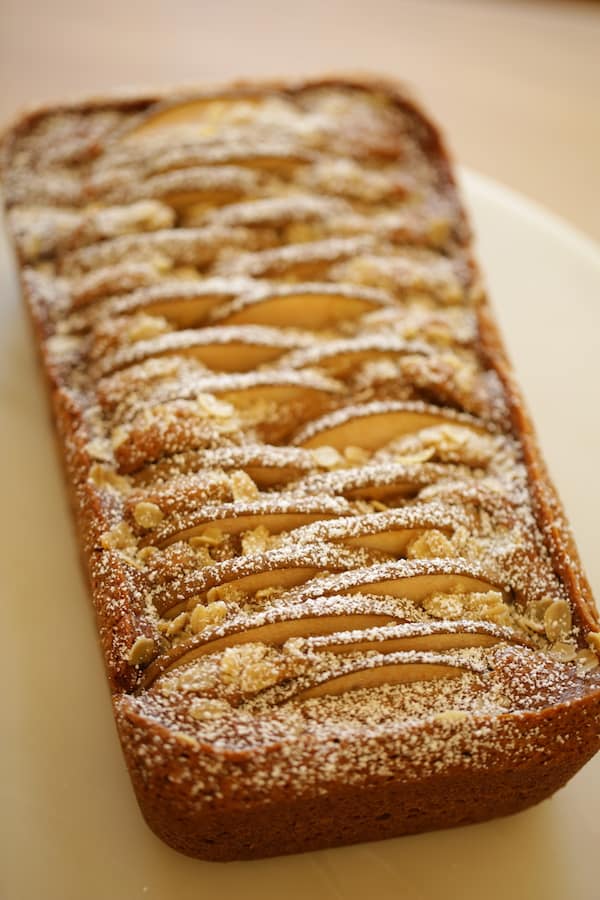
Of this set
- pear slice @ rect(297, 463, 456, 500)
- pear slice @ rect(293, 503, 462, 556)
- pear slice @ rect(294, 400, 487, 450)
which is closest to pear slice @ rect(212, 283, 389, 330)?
pear slice @ rect(294, 400, 487, 450)

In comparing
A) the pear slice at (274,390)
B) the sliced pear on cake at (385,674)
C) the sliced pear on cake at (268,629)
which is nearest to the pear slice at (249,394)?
the pear slice at (274,390)

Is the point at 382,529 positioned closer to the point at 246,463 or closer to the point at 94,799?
the point at 246,463

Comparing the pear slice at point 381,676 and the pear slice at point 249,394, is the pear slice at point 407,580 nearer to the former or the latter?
the pear slice at point 381,676

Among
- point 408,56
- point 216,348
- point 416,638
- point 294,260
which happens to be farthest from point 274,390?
point 408,56

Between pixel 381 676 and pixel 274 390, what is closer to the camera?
pixel 381 676

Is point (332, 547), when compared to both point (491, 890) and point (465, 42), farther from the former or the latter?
point (465, 42)

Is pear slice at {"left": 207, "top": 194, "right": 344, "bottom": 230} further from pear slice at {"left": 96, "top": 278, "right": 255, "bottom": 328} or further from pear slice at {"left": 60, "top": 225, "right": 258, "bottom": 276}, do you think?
pear slice at {"left": 96, "top": 278, "right": 255, "bottom": 328}
